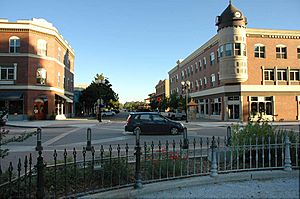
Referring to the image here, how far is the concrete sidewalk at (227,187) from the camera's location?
475cm

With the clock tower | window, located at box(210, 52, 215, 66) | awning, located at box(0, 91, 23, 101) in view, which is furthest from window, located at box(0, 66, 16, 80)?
window, located at box(210, 52, 215, 66)

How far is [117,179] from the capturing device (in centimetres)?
559

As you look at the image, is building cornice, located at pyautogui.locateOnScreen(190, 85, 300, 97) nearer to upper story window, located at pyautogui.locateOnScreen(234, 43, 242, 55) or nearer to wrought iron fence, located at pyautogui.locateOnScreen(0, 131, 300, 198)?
upper story window, located at pyautogui.locateOnScreen(234, 43, 242, 55)

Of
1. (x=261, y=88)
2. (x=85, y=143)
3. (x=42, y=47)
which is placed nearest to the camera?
(x=85, y=143)

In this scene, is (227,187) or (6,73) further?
(6,73)

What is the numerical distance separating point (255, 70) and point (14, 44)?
33.2 m

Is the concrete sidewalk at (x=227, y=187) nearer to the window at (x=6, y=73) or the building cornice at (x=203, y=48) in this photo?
the building cornice at (x=203, y=48)

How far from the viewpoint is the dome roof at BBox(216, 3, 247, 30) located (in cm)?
3278

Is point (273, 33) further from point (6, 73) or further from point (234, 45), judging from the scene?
point (6, 73)

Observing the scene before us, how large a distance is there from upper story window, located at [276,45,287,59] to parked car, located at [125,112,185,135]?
994 inches

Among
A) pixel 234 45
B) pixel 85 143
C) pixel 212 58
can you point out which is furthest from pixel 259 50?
pixel 85 143

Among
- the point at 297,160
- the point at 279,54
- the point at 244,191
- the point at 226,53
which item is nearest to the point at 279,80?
the point at 279,54

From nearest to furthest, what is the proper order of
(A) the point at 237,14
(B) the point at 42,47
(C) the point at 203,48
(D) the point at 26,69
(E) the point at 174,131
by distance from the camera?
(E) the point at 174,131
(A) the point at 237,14
(D) the point at 26,69
(B) the point at 42,47
(C) the point at 203,48

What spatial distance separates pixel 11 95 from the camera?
33.2 m
